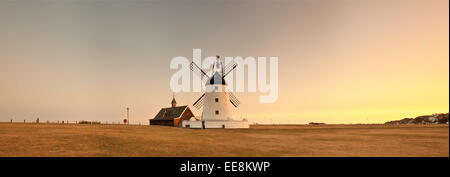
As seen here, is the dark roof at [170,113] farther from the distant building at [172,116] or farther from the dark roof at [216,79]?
the dark roof at [216,79]

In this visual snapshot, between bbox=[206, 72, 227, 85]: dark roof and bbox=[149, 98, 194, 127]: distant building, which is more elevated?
bbox=[206, 72, 227, 85]: dark roof

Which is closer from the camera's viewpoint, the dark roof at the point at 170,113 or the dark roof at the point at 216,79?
the dark roof at the point at 216,79

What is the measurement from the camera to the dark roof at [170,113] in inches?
2114

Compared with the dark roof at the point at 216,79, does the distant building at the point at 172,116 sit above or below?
below

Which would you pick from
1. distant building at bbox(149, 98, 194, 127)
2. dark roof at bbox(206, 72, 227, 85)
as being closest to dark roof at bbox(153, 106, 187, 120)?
distant building at bbox(149, 98, 194, 127)

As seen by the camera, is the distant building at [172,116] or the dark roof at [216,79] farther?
the distant building at [172,116]

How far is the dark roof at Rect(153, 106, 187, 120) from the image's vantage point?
53.7 meters

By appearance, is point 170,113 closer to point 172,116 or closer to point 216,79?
point 172,116

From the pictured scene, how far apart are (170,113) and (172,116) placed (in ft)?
6.30

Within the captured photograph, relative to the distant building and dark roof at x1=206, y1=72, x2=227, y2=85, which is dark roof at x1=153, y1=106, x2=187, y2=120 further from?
dark roof at x1=206, y1=72, x2=227, y2=85

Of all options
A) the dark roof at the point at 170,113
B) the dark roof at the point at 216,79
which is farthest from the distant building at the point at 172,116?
the dark roof at the point at 216,79

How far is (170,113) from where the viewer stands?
56188 millimetres
